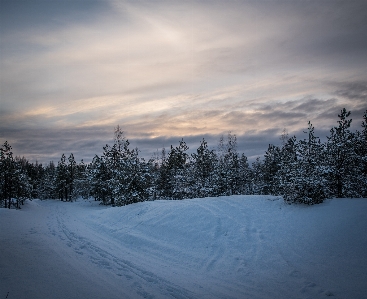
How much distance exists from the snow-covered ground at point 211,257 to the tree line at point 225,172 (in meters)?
2.59

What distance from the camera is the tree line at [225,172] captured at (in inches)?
552

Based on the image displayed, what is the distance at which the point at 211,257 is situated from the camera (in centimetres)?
911

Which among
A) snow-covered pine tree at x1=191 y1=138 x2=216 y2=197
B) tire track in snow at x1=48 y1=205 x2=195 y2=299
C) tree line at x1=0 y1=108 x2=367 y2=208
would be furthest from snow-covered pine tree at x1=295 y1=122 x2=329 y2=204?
snow-covered pine tree at x1=191 y1=138 x2=216 y2=197

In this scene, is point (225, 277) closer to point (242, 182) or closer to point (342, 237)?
point (342, 237)

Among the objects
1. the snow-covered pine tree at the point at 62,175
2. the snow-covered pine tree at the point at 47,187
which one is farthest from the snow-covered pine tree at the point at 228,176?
the snow-covered pine tree at the point at 47,187

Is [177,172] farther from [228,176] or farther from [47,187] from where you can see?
[47,187]

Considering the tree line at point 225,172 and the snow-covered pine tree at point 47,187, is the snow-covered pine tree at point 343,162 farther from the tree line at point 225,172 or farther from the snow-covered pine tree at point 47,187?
the snow-covered pine tree at point 47,187

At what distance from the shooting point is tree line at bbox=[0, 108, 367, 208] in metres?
14.0

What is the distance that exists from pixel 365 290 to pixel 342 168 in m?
13.9

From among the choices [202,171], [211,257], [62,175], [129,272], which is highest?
[202,171]

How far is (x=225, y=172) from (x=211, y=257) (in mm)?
24742

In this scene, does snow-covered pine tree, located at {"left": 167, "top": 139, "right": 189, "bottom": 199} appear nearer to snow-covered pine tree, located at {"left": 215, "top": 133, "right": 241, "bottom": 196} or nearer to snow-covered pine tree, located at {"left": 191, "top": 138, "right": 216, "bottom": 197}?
snow-covered pine tree, located at {"left": 191, "top": 138, "right": 216, "bottom": 197}

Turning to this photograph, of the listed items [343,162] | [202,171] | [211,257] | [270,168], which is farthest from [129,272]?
[270,168]

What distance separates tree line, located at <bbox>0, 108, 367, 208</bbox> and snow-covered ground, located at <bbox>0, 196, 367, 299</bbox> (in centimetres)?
259
